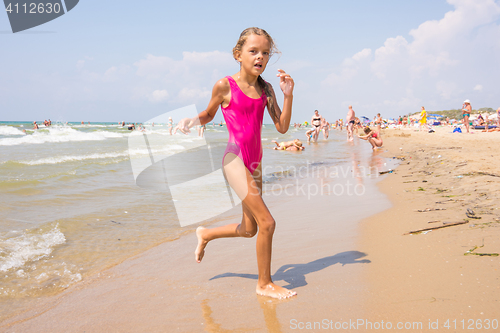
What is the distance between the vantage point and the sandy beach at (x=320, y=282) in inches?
84.1

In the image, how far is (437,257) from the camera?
9.20ft

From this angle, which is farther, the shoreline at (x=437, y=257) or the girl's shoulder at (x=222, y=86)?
the girl's shoulder at (x=222, y=86)

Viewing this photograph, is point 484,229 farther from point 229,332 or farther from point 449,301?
point 229,332

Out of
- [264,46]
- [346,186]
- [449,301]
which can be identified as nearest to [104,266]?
[264,46]

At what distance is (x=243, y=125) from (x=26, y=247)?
2992 millimetres

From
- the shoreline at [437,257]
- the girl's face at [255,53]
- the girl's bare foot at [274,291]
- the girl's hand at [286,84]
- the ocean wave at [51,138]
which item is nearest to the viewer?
the shoreline at [437,257]

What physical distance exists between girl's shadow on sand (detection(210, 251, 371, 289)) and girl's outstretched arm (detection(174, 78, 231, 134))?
1362 mm

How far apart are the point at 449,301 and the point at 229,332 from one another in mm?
1408

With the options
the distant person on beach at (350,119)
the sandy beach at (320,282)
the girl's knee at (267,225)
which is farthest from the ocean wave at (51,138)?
the girl's knee at (267,225)

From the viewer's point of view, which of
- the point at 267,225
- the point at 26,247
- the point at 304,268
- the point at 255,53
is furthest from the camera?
the point at 26,247

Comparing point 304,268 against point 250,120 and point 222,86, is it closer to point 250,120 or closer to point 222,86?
point 250,120

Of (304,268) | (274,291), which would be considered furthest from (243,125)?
(304,268)

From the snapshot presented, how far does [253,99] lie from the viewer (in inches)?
→ 107

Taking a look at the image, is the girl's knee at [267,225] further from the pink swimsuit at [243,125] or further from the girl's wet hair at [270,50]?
the girl's wet hair at [270,50]
